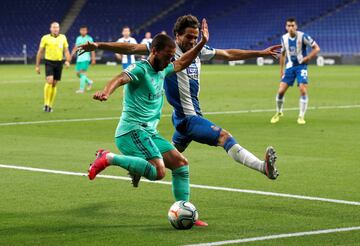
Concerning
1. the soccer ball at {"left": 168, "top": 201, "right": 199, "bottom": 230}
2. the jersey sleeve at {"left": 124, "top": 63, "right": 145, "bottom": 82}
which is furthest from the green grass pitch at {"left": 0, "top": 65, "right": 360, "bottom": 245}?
the jersey sleeve at {"left": 124, "top": 63, "right": 145, "bottom": 82}

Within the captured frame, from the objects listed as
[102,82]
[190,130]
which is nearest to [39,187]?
[190,130]

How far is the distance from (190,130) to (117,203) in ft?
3.78

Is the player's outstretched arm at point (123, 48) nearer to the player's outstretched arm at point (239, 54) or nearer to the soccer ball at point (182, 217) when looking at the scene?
the player's outstretched arm at point (239, 54)

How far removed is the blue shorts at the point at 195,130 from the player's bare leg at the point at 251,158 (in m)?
0.10

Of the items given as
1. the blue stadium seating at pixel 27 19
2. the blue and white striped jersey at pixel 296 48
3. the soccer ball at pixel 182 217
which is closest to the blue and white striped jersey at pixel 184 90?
the soccer ball at pixel 182 217

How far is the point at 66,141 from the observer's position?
17.0 m

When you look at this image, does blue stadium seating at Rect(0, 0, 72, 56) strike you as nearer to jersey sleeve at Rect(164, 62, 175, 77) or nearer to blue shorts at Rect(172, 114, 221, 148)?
blue shorts at Rect(172, 114, 221, 148)

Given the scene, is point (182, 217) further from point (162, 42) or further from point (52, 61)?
point (52, 61)

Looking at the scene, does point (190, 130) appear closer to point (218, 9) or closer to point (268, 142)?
point (268, 142)

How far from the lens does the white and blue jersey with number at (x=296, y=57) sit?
2145 cm

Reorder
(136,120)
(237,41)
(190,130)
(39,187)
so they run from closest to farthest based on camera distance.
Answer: (136,120) → (190,130) → (39,187) → (237,41)

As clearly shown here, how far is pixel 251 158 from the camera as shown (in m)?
9.81

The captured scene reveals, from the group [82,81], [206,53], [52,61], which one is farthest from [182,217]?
[82,81]

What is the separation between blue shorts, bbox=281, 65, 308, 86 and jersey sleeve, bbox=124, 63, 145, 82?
42.2 feet
